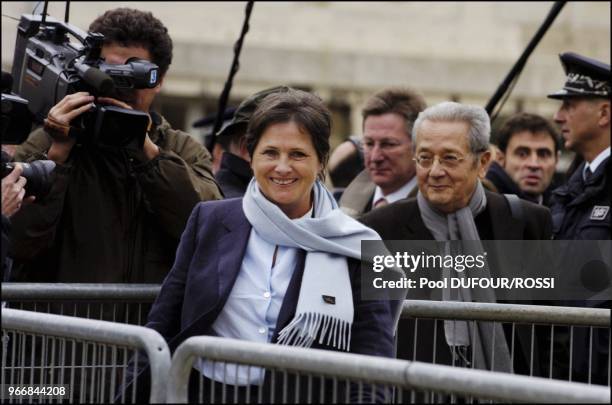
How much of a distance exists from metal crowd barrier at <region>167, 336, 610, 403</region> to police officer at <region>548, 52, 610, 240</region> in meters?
3.03

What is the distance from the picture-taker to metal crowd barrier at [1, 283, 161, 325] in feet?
15.5

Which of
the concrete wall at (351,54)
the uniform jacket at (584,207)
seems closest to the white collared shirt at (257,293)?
the uniform jacket at (584,207)

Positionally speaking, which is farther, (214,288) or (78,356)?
(78,356)

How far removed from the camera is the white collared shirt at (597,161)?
6.61 m

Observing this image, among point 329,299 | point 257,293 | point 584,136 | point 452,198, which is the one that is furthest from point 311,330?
point 584,136

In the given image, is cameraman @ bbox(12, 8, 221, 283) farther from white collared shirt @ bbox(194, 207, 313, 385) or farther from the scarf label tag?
the scarf label tag

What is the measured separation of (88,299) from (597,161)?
281 centimetres

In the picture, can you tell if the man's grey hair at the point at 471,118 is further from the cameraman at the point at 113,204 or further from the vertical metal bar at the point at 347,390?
the vertical metal bar at the point at 347,390

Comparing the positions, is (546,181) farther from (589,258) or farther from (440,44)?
(440,44)

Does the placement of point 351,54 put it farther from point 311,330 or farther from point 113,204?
point 311,330

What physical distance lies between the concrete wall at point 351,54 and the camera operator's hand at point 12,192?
12.7 meters

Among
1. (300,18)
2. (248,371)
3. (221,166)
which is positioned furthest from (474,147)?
(300,18)

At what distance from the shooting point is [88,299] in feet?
15.8

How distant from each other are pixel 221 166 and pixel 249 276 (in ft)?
6.92
